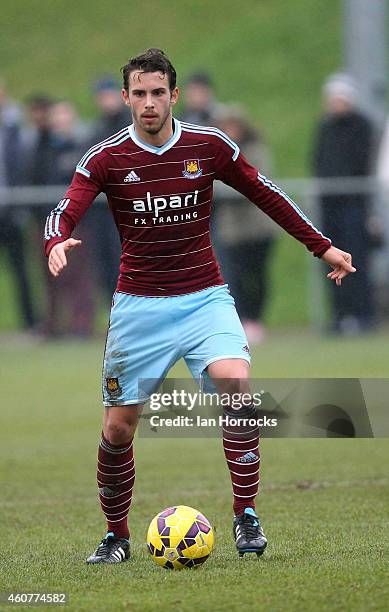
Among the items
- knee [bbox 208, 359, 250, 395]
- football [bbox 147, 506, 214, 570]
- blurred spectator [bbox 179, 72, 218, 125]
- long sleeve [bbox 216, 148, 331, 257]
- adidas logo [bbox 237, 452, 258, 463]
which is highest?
long sleeve [bbox 216, 148, 331, 257]

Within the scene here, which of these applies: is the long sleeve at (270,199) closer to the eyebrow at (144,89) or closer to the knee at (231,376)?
the eyebrow at (144,89)

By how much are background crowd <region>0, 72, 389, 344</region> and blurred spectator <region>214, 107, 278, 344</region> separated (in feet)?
0.04

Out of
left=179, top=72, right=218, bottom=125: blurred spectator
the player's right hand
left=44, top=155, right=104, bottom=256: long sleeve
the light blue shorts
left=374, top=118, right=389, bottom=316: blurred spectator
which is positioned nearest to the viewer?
the player's right hand

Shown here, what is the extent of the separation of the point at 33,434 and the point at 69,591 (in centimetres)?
556

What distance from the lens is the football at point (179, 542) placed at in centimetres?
633

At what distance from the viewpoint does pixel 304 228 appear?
687 centimetres

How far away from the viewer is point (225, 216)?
17.1 meters

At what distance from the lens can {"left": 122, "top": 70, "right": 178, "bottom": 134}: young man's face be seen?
257 inches

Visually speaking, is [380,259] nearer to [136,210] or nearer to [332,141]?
[332,141]

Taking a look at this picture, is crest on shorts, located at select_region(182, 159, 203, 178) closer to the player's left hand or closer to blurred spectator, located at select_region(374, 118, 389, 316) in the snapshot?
the player's left hand

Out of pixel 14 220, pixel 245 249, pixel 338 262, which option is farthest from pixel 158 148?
pixel 14 220

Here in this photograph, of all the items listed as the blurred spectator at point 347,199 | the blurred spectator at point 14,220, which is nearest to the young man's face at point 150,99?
the blurred spectator at point 347,199

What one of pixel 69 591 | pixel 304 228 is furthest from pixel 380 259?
pixel 69 591

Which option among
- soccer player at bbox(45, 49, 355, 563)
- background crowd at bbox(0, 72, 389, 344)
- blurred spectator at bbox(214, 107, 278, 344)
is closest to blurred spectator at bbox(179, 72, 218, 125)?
background crowd at bbox(0, 72, 389, 344)
